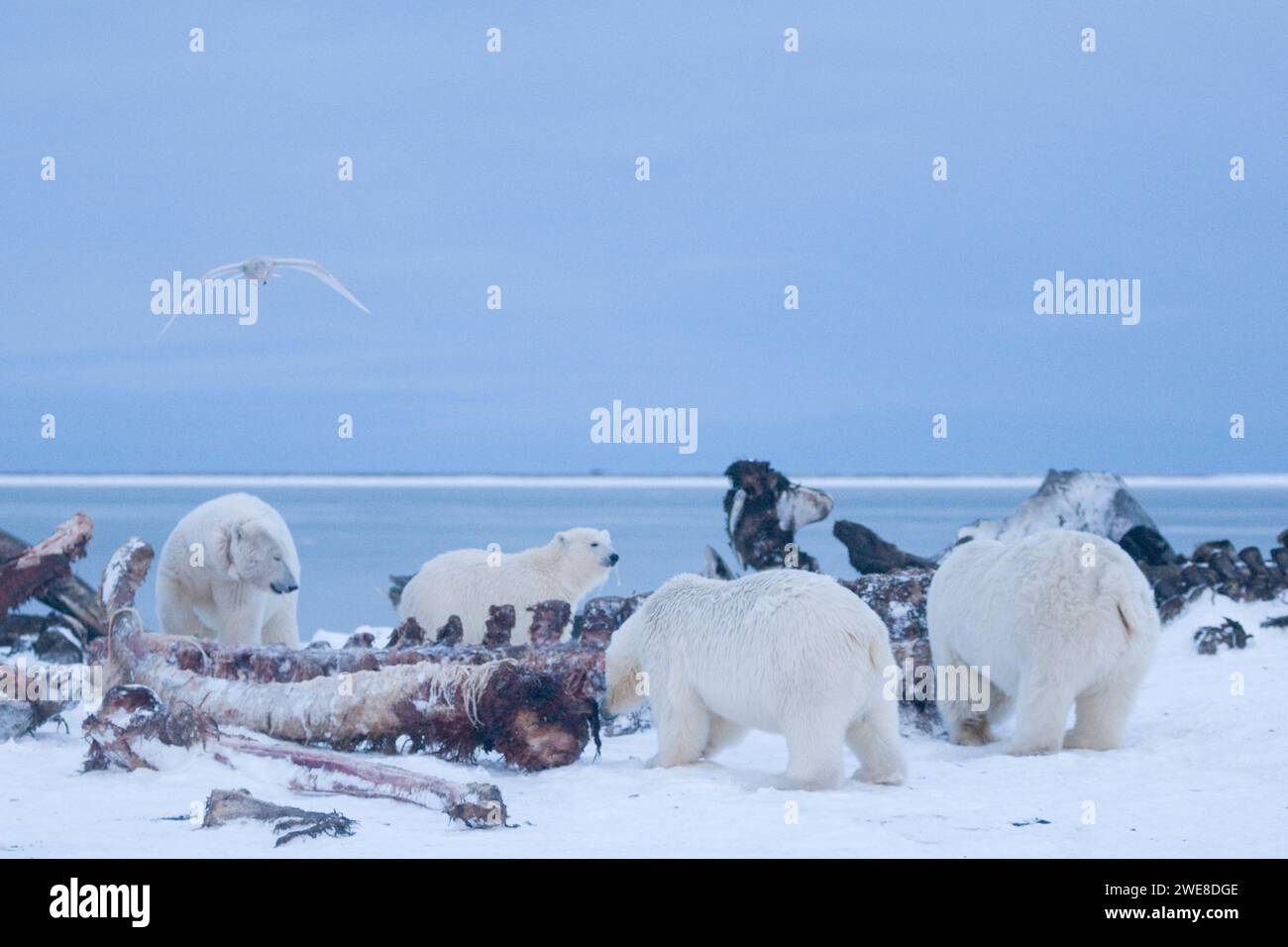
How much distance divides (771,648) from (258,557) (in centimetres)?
478

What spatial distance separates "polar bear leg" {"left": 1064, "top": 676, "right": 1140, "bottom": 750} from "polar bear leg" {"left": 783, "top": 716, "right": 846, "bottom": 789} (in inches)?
80.4

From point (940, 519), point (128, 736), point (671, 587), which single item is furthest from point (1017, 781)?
point (940, 519)

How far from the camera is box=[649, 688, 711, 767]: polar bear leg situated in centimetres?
791

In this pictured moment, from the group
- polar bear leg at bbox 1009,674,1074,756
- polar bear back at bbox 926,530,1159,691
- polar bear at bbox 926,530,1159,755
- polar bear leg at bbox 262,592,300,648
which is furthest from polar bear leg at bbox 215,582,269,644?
polar bear leg at bbox 1009,674,1074,756

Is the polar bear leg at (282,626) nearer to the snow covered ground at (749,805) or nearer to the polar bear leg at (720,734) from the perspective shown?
the snow covered ground at (749,805)

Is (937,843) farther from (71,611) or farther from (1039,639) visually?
(71,611)

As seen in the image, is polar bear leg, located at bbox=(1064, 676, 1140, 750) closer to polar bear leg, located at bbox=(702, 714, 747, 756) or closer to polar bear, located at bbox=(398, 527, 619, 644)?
polar bear leg, located at bbox=(702, 714, 747, 756)

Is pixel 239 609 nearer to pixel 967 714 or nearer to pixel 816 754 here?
pixel 816 754

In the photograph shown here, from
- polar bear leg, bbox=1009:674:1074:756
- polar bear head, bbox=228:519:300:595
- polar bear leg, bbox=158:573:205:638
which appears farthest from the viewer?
polar bear leg, bbox=158:573:205:638

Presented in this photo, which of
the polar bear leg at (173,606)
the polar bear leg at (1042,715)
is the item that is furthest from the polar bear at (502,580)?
the polar bear leg at (1042,715)

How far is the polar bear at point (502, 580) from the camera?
38.7 ft

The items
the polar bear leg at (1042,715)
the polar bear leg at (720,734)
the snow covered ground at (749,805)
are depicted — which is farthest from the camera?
the polar bear leg at (1042,715)

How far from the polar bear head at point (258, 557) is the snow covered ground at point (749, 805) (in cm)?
196
